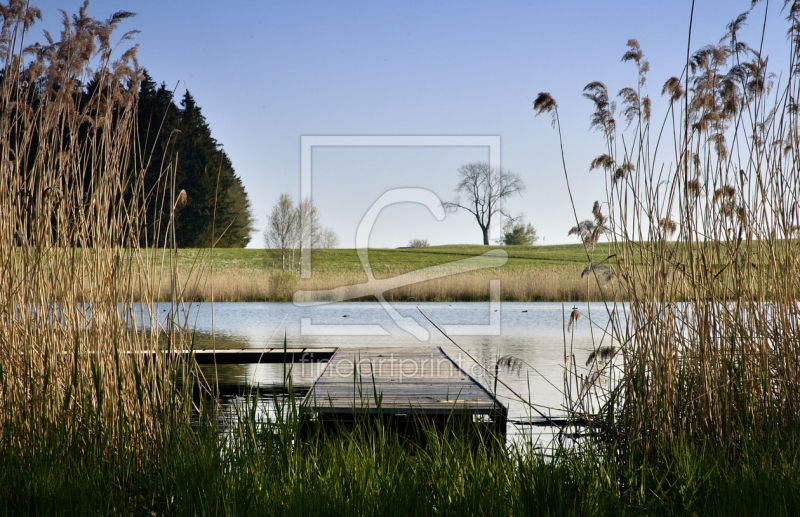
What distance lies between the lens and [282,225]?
72.3ft

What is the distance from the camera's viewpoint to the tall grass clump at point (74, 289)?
1.99 meters

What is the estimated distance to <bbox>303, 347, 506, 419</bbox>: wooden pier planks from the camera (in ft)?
9.18

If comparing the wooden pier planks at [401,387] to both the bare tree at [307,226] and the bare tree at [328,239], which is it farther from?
the bare tree at [328,239]

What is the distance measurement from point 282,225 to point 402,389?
753 inches

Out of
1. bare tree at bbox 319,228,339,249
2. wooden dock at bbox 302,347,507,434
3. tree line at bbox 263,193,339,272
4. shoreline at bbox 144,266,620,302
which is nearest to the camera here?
wooden dock at bbox 302,347,507,434

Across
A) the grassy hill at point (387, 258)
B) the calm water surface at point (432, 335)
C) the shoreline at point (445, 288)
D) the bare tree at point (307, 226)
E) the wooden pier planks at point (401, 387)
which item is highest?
the bare tree at point (307, 226)

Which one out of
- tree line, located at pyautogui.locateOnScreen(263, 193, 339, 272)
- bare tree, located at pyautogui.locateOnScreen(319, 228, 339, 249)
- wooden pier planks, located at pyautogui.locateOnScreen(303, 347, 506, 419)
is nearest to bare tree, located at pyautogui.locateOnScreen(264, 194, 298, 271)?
tree line, located at pyautogui.locateOnScreen(263, 193, 339, 272)

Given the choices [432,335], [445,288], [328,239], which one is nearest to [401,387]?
[432,335]

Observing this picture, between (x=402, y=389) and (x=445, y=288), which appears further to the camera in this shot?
(x=445, y=288)

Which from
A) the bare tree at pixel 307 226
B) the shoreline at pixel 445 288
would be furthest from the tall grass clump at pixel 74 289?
the bare tree at pixel 307 226

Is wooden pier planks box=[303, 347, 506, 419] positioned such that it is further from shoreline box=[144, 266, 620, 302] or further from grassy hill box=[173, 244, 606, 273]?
grassy hill box=[173, 244, 606, 273]

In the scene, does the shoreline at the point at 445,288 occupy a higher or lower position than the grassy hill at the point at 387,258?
lower

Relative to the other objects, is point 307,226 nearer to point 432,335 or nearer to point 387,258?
point 387,258

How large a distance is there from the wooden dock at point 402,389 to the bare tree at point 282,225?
16.2 meters
